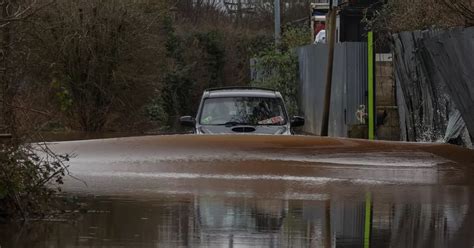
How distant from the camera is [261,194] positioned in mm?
10914

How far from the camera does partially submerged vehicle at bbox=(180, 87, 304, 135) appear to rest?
15.8 m

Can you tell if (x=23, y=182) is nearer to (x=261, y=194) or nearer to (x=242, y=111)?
(x=261, y=194)

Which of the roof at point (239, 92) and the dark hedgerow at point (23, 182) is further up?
the roof at point (239, 92)

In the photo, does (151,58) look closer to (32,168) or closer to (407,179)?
(407,179)

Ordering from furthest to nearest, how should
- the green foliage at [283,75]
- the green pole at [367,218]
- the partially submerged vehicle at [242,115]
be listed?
the green foliage at [283,75] < the partially submerged vehicle at [242,115] < the green pole at [367,218]

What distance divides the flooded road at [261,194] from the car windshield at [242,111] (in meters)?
2.83

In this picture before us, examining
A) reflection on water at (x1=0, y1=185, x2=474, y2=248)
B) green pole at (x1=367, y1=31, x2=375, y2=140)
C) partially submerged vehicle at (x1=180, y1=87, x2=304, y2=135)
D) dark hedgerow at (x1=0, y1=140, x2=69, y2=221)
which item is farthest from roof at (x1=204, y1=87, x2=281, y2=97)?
dark hedgerow at (x1=0, y1=140, x2=69, y2=221)

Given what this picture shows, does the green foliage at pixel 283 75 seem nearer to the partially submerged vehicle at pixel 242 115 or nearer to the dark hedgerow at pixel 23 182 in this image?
the partially submerged vehicle at pixel 242 115

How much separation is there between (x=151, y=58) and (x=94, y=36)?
1.69 meters

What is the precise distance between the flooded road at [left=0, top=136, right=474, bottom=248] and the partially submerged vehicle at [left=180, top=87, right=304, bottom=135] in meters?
2.52

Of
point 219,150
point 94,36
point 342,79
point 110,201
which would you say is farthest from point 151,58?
point 110,201

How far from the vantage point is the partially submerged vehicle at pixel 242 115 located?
51.7 feet

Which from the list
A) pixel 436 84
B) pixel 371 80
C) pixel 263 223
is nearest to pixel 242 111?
pixel 436 84

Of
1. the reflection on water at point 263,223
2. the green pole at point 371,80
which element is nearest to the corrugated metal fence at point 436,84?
the green pole at point 371,80
